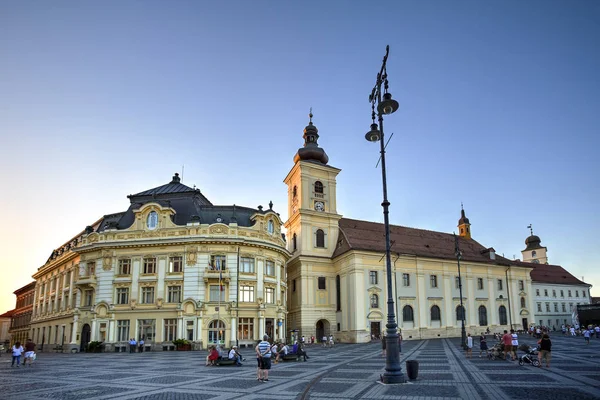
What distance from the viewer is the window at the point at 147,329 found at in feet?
145

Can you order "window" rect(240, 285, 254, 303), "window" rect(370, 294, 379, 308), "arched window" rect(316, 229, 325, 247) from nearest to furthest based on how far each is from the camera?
"window" rect(240, 285, 254, 303) < "window" rect(370, 294, 379, 308) < "arched window" rect(316, 229, 325, 247)

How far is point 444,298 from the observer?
62906mm

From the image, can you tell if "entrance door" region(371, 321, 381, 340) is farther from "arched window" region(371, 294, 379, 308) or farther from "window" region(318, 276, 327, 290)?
"window" region(318, 276, 327, 290)

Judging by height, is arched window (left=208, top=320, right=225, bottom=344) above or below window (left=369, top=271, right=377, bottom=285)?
below

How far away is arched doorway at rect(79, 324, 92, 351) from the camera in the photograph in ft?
150

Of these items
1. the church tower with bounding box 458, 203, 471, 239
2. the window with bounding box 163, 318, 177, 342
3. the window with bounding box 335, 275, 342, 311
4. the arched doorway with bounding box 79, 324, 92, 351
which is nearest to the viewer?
the window with bounding box 163, 318, 177, 342

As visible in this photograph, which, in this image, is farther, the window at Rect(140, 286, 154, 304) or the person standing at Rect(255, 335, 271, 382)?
the window at Rect(140, 286, 154, 304)

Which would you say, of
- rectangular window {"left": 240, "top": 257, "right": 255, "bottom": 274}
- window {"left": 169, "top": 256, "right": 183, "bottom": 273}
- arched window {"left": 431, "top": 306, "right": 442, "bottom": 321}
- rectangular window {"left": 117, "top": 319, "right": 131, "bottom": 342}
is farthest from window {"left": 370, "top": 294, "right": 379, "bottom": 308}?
rectangular window {"left": 117, "top": 319, "right": 131, "bottom": 342}

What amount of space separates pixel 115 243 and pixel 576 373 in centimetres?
4119

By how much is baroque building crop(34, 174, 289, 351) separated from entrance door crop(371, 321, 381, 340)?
1326cm

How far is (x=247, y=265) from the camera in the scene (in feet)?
154

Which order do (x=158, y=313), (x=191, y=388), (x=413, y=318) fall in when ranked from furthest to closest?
→ (x=413, y=318) → (x=158, y=313) → (x=191, y=388)

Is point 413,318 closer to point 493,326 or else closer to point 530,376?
point 493,326

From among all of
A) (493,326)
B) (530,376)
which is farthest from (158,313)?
(493,326)
